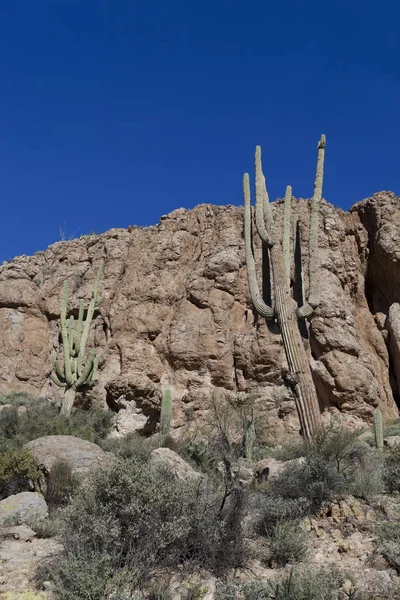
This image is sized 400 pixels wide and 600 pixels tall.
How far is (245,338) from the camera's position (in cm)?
1823

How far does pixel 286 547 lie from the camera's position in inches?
209

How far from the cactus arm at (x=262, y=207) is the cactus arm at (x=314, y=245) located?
3.17 feet

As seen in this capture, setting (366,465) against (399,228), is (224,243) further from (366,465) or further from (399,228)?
(366,465)

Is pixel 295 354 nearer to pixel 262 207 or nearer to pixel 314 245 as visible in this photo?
pixel 314 245

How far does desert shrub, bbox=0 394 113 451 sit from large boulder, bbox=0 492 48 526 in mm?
3006

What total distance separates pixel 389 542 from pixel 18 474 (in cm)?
557

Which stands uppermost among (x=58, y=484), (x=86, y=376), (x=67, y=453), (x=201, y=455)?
(x=86, y=376)

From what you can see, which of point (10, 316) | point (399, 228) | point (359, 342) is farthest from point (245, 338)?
point (10, 316)

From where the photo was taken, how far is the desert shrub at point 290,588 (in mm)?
4211

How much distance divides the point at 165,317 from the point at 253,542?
14.3 meters

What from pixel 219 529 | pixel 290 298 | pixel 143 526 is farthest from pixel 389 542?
pixel 290 298

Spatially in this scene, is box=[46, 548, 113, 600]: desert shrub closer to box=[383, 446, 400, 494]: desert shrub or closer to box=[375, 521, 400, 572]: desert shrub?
box=[375, 521, 400, 572]: desert shrub

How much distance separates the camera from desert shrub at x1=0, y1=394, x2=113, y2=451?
40.0ft

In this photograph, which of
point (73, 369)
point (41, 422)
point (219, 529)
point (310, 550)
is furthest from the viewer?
point (73, 369)
